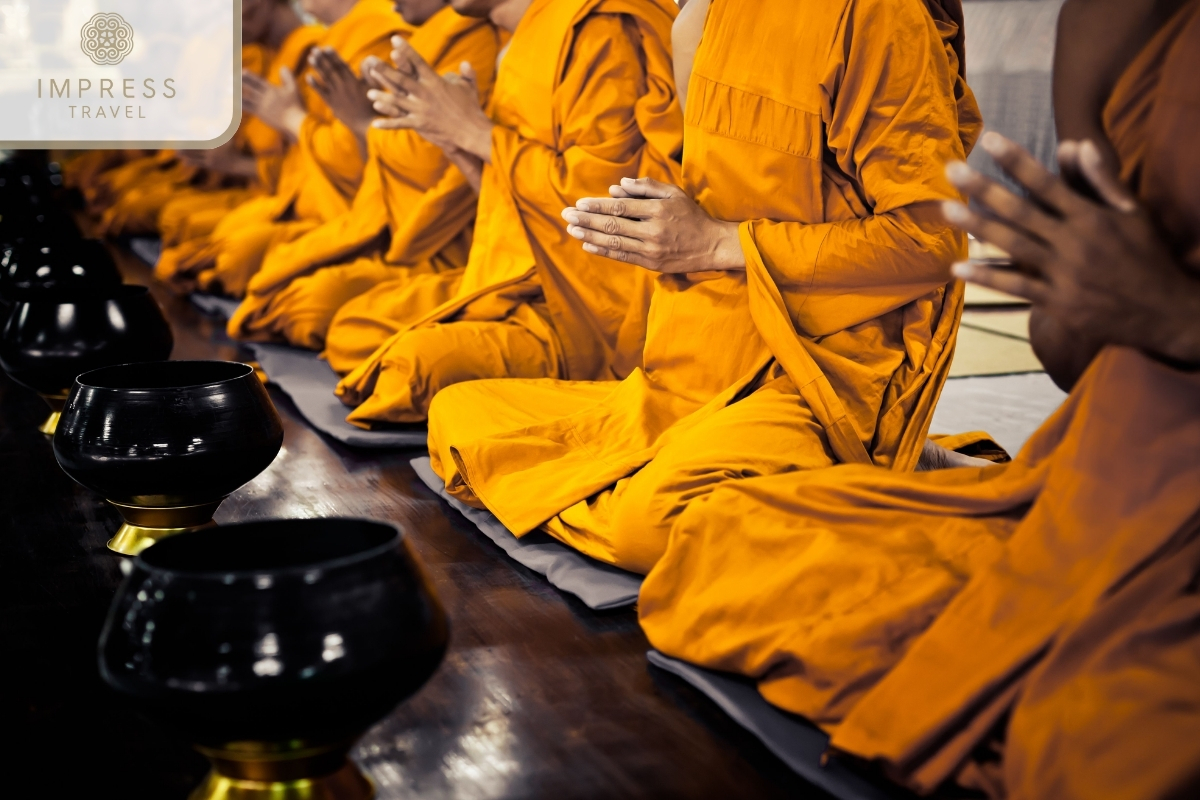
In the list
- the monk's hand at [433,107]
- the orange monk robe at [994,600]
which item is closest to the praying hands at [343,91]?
the monk's hand at [433,107]

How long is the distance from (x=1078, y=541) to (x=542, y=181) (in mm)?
1598

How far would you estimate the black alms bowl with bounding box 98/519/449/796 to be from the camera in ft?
3.20

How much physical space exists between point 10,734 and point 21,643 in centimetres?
25

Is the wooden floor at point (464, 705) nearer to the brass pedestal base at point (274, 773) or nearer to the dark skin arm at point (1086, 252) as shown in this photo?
the brass pedestal base at point (274, 773)

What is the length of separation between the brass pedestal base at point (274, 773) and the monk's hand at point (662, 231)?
96 centimetres

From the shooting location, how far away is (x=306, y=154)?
3.86m

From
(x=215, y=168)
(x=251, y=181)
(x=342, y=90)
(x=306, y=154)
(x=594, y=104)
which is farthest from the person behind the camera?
(x=251, y=181)

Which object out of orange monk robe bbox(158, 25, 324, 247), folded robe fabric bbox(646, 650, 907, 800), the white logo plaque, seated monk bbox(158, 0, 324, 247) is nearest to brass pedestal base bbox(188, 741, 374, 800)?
folded robe fabric bbox(646, 650, 907, 800)

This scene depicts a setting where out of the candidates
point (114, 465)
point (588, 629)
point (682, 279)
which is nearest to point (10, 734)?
point (114, 465)

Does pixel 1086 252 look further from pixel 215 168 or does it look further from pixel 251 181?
pixel 251 181

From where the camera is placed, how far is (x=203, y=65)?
5262mm

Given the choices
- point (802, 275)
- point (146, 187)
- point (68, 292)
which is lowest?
point (146, 187)

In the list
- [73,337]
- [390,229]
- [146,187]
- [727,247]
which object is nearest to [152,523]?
[73,337]

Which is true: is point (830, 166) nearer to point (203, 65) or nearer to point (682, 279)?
point (682, 279)
